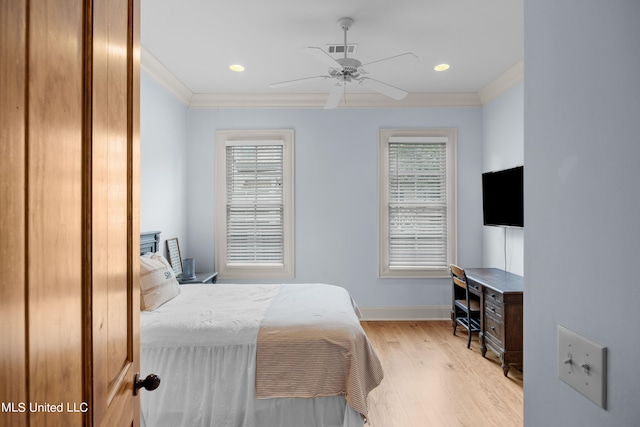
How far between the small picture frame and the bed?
74.4 inches

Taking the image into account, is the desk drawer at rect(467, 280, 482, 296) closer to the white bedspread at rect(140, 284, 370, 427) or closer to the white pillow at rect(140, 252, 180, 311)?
the white bedspread at rect(140, 284, 370, 427)

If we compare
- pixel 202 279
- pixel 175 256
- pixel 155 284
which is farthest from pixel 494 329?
pixel 175 256

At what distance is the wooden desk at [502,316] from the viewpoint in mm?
3199

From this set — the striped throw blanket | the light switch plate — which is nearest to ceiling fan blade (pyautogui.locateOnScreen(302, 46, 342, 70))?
the striped throw blanket

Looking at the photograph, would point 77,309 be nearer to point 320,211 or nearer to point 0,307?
point 0,307

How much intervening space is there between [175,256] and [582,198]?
166 inches

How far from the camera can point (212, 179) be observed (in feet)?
16.1

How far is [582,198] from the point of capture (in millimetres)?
736

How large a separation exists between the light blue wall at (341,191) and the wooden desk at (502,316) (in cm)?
124

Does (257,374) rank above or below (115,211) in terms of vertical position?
below

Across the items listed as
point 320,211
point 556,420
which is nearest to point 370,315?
point 320,211

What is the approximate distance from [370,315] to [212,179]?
2.76 m
